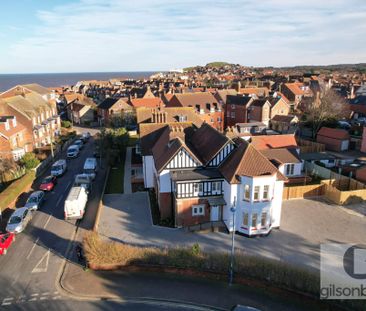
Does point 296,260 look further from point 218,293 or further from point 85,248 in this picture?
point 85,248

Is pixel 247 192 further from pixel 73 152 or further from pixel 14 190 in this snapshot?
pixel 73 152

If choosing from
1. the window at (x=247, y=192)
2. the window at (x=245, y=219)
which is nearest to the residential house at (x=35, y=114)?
Answer: the window at (x=247, y=192)

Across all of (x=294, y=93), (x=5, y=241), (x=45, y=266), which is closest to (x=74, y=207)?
(x=5, y=241)

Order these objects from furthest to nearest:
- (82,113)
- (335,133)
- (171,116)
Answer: (82,113)
(335,133)
(171,116)

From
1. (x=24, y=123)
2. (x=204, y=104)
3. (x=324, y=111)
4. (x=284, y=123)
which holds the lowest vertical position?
(x=284, y=123)

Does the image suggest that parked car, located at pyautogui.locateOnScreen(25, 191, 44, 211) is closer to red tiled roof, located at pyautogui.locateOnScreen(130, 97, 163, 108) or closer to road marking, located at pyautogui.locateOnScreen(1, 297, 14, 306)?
road marking, located at pyautogui.locateOnScreen(1, 297, 14, 306)

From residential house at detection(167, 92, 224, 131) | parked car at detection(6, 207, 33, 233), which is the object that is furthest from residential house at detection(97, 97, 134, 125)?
parked car at detection(6, 207, 33, 233)
